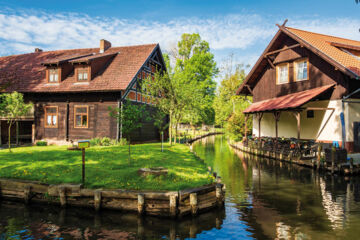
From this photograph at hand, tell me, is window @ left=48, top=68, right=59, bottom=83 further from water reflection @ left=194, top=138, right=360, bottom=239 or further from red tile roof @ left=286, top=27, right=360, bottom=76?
red tile roof @ left=286, top=27, right=360, bottom=76

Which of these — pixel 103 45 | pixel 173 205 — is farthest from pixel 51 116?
pixel 173 205

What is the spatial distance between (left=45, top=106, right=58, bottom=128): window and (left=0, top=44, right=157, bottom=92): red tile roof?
1786mm

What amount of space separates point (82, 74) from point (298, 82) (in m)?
18.5

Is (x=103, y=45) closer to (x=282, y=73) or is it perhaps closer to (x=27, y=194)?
(x=282, y=73)

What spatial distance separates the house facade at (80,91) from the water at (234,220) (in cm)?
1223

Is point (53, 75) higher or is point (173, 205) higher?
point (53, 75)

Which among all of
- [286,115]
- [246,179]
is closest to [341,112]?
[286,115]

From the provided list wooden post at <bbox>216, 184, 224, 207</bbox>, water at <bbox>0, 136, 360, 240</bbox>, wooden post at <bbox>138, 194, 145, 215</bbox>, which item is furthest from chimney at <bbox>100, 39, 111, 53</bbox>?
wooden post at <bbox>216, 184, 224, 207</bbox>

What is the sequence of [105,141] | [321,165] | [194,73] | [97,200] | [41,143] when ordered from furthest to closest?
[194,73]
[41,143]
[105,141]
[321,165]
[97,200]

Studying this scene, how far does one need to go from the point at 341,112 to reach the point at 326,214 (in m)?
11.1

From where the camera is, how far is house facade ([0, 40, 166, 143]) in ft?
71.4

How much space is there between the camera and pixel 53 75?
77.6ft

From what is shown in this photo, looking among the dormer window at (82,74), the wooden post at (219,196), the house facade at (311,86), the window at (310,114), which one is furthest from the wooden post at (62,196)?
the window at (310,114)

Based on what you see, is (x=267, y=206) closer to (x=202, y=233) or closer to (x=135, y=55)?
(x=202, y=233)
